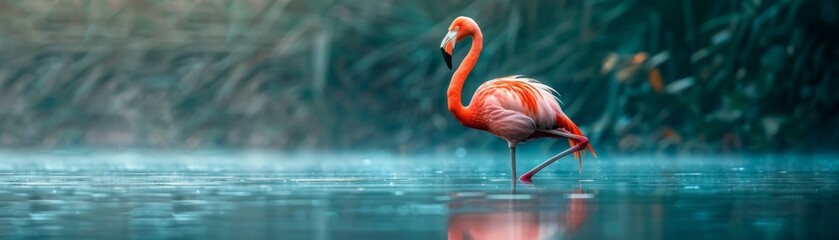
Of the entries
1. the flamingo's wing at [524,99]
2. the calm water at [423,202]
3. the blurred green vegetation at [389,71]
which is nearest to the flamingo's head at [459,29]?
the flamingo's wing at [524,99]

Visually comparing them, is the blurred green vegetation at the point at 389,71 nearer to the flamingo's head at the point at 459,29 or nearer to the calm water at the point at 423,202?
the calm water at the point at 423,202

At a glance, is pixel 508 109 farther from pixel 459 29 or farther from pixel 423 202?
pixel 423 202

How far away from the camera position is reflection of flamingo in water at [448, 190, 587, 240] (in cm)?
495

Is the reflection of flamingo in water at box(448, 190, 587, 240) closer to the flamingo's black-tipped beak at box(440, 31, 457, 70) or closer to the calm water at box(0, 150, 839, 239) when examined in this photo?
the calm water at box(0, 150, 839, 239)

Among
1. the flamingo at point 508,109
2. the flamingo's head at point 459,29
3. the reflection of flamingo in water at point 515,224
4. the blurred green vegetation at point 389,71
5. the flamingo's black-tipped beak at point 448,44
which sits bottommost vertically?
the reflection of flamingo in water at point 515,224

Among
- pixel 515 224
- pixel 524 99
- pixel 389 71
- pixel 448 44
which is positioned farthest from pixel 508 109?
pixel 389 71

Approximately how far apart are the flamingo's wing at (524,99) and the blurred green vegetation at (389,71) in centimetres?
495

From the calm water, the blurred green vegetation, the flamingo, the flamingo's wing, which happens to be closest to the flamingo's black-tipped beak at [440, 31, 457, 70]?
the flamingo

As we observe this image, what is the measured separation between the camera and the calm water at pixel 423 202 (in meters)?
5.20

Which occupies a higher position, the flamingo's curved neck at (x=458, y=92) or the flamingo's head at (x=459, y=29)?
the flamingo's head at (x=459, y=29)

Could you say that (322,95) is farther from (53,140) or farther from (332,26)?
(53,140)

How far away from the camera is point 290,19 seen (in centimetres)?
1762

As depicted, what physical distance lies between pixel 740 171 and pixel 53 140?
417 inches

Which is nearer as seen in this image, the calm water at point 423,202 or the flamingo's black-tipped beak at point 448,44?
the calm water at point 423,202
